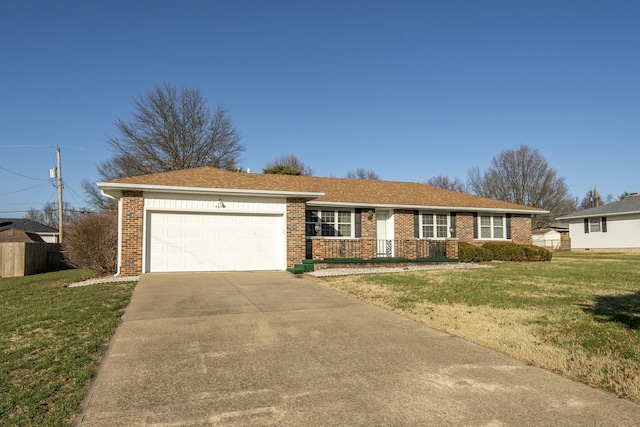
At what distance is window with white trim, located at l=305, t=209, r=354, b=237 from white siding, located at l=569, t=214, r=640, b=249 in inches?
915

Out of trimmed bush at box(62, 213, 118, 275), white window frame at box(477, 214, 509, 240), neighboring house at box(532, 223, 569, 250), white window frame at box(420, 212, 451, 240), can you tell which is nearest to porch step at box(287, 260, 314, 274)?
trimmed bush at box(62, 213, 118, 275)

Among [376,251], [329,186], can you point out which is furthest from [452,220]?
[329,186]

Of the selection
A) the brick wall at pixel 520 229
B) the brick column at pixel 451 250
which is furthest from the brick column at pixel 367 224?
the brick wall at pixel 520 229

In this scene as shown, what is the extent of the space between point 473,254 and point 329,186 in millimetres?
7634

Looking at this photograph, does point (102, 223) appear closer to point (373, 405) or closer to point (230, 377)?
point (230, 377)

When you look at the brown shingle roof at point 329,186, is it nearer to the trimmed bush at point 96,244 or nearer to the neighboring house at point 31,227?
the trimmed bush at point 96,244

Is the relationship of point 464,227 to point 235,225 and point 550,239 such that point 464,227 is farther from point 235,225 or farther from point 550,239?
point 550,239

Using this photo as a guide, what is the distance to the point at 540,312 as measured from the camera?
7.11m

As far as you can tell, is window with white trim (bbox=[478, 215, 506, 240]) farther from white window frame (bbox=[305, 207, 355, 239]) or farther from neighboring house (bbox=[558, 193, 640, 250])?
neighboring house (bbox=[558, 193, 640, 250])

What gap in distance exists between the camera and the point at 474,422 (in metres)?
3.17

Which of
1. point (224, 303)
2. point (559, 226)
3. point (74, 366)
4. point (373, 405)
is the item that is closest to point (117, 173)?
point (224, 303)

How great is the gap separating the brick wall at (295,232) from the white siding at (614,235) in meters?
26.9

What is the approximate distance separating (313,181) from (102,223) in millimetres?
10026

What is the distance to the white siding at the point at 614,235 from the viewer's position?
29448 mm
